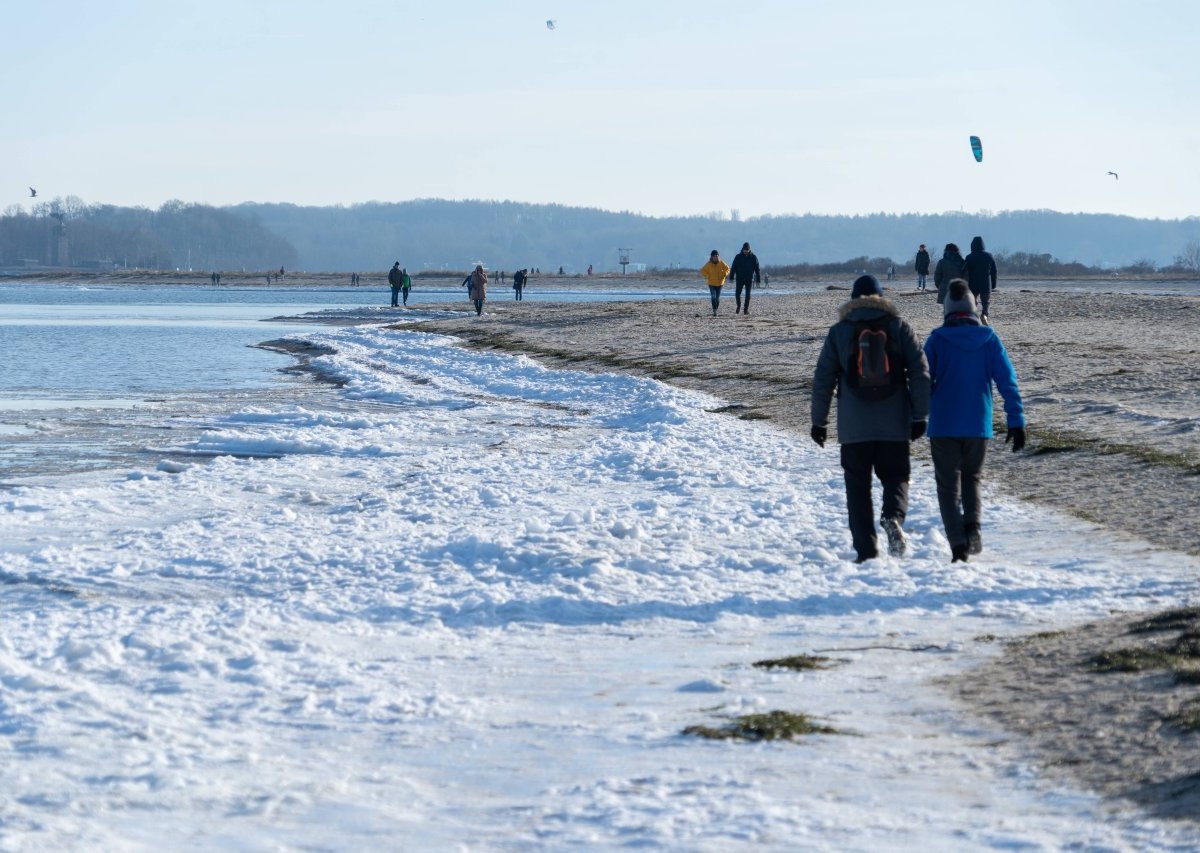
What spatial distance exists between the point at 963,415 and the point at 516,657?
10.00 ft

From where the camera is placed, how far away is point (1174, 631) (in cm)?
635

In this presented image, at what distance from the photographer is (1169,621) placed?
21.4ft

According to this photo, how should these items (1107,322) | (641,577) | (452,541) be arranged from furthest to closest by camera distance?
(1107,322)
(452,541)
(641,577)

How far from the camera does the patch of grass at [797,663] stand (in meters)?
6.09

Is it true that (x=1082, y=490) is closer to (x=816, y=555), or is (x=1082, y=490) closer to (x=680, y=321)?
(x=816, y=555)

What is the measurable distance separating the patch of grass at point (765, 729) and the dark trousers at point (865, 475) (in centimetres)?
289

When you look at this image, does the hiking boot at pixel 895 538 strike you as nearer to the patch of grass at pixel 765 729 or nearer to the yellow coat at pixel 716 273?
the patch of grass at pixel 765 729

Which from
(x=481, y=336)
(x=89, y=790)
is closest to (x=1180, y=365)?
(x=89, y=790)

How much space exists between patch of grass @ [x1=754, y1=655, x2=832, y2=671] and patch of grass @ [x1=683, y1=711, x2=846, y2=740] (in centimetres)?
70

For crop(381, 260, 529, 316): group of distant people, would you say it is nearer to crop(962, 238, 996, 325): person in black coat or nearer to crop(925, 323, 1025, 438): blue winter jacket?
crop(962, 238, 996, 325): person in black coat

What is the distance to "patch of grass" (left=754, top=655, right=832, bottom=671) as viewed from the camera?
609cm

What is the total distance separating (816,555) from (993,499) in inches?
97.6

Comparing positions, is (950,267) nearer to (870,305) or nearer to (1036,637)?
(870,305)

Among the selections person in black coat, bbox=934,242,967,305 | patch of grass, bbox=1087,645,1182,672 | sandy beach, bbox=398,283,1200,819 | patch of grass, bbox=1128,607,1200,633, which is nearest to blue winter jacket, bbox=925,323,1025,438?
sandy beach, bbox=398,283,1200,819
